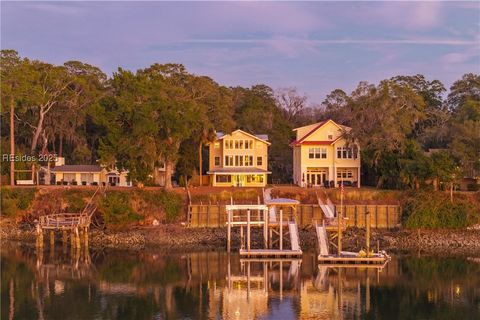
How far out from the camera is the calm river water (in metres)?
32.6

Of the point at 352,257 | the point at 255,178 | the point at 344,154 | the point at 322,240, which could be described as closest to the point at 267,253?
the point at 322,240

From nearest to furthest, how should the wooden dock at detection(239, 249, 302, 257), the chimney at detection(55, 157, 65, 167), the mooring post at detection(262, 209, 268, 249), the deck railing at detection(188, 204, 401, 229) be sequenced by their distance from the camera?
1. the wooden dock at detection(239, 249, 302, 257)
2. the mooring post at detection(262, 209, 268, 249)
3. the deck railing at detection(188, 204, 401, 229)
4. the chimney at detection(55, 157, 65, 167)

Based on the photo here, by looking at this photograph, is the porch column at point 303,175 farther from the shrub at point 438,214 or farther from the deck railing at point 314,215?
the shrub at point 438,214

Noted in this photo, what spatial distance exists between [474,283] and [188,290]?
1633 centimetres

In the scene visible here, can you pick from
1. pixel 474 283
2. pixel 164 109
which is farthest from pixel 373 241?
pixel 164 109

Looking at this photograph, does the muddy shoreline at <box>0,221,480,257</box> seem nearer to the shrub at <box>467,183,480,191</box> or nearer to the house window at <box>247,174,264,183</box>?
the shrub at <box>467,183,480,191</box>

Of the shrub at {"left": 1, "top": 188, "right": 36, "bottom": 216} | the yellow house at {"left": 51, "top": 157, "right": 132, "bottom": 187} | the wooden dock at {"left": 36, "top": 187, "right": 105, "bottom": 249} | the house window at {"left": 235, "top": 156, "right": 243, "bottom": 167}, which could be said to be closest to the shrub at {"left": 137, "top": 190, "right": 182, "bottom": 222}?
the wooden dock at {"left": 36, "top": 187, "right": 105, "bottom": 249}

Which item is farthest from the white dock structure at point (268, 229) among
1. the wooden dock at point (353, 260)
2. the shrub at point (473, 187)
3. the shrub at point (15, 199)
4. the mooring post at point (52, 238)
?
the shrub at point (473, 187)

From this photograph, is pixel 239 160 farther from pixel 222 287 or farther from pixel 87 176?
pixel 222 287

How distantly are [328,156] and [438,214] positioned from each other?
660 inches

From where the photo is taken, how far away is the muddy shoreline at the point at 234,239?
4950 centimetres

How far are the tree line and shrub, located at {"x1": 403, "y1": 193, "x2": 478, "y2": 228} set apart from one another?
2.77m

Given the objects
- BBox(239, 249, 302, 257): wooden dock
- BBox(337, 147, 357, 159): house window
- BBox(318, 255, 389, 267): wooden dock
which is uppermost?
BBox(337, 147, 357, 159): house window

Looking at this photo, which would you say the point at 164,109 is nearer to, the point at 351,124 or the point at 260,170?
the point at 260,170
